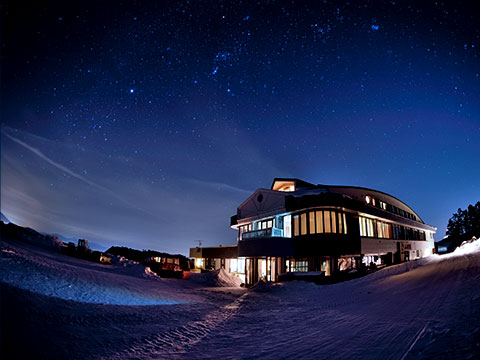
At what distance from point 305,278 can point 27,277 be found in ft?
48.9

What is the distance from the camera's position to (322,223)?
21.5 meters

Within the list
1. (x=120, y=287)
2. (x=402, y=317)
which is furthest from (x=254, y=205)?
(x=402, y=317)

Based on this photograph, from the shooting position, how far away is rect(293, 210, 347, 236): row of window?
2134 centimetres

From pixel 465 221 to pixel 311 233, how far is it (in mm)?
56893

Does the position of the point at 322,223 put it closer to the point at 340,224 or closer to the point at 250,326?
the point at 340,224

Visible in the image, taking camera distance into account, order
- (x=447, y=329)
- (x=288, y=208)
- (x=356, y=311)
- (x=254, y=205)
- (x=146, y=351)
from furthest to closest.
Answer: (x=254, y=205) < (x=288, y=208) < (x=356, y=311) < (x=146, y=351) < (x=447, y=329)

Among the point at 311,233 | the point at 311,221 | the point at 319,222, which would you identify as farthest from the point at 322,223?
the point at 311,233

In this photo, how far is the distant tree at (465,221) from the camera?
169 feet

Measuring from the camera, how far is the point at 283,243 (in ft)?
70.8

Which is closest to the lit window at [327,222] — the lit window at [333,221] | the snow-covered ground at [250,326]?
the lit window at [333,221]

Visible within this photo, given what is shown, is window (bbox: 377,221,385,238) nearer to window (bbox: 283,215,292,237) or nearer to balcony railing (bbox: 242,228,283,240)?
window (bbox: 283,215,292,237)

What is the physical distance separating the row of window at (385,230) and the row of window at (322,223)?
3368mm

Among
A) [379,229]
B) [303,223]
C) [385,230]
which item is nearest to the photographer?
[303,223]

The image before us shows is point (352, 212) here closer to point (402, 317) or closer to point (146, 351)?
point (402, 317)
